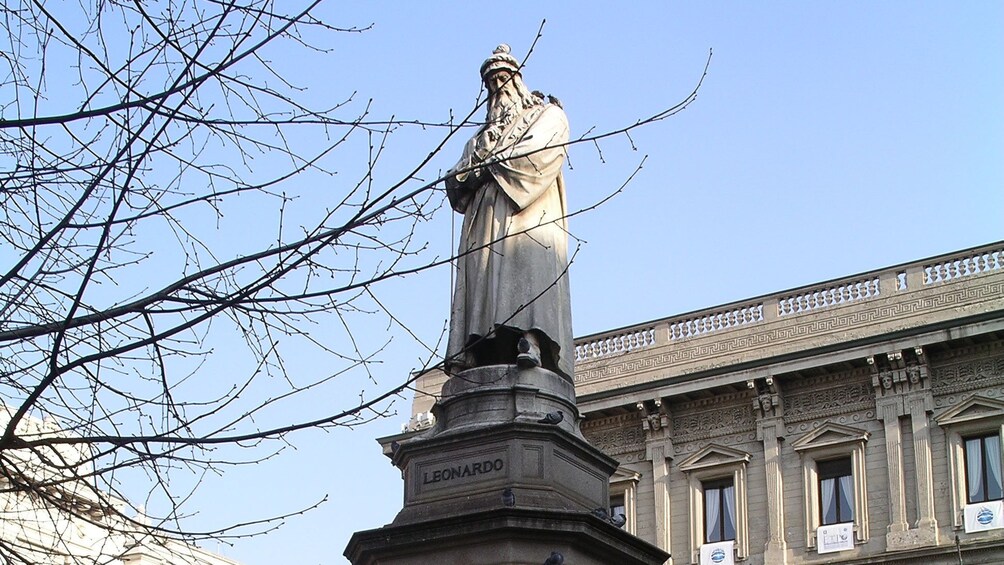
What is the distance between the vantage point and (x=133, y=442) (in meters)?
6.51

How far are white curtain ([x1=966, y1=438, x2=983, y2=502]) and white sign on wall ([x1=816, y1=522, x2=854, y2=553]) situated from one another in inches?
92.9

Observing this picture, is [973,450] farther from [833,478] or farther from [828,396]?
[828,396]

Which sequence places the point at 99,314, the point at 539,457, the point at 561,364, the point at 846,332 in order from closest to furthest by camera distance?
the point at 99,314, the point at 539,457, the point at 561,364, the point at 846,332

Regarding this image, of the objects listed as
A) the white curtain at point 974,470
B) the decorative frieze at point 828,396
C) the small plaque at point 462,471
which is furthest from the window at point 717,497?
the small plaque at point 462,471

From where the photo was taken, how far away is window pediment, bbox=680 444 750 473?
30.0 m

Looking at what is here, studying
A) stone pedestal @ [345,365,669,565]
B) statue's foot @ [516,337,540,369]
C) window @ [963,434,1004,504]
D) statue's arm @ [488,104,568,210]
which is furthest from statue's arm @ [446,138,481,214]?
window @ [963,434,1004,504]

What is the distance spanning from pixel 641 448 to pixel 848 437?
455 cm

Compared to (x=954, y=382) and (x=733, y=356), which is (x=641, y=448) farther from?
(x=954, y=382)

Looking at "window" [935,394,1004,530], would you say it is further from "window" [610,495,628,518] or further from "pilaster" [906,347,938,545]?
"window" [610,495,628,518]

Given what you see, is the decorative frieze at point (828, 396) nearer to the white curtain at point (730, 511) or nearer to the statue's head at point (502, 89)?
the white curtain at point (730, 511)

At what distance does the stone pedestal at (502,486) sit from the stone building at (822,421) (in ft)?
63.2

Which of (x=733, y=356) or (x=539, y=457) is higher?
(x=733, y=356)

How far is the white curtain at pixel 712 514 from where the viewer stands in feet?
98.4

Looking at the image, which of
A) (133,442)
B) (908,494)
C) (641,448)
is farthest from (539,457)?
(641,448)
